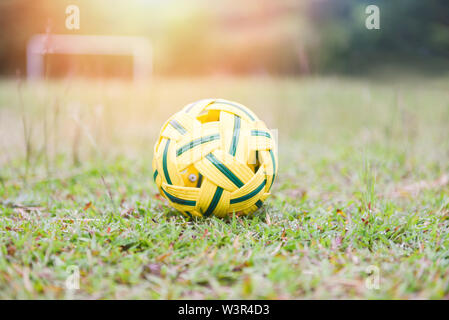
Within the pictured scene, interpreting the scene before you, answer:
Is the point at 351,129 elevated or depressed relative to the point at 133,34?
depressed

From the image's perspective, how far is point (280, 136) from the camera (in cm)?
406

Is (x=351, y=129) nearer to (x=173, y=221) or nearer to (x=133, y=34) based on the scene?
(x=173, y=221)

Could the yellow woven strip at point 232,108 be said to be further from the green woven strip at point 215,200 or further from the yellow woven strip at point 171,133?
the green woven strip at point 215,200

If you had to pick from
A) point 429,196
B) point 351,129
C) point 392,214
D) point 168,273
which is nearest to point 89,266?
point 168,273

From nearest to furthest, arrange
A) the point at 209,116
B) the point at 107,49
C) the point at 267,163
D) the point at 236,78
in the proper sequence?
the point at 267,163
the point at 209,116
the point at 236,78
the point at 107,49

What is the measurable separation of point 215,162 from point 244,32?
12012mm

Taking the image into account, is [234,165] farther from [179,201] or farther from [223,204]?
[179,201]

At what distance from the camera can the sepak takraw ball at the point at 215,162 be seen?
5.45 ft

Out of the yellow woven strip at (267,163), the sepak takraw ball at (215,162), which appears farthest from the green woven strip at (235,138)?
the yellow woven strip at (267,163)

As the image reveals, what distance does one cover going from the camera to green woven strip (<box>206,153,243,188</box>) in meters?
1.65

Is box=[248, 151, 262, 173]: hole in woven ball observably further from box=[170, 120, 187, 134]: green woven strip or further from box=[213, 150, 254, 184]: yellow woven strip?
box=[170, 120, 187, 134]: green woven strip

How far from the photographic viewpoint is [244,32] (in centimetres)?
1290

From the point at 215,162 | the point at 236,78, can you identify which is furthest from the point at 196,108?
the point at 236,78

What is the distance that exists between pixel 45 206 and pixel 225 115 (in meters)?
1.09
